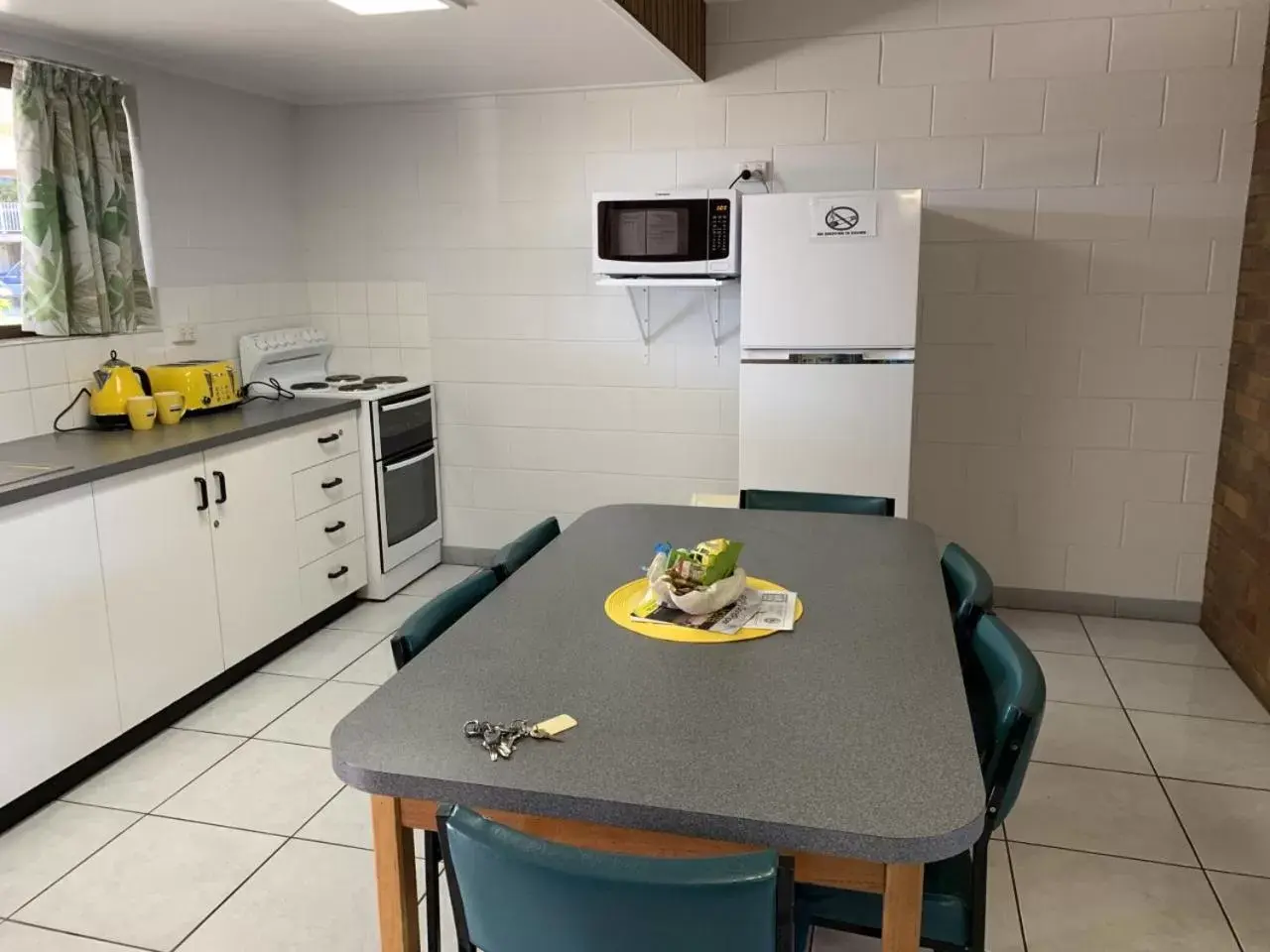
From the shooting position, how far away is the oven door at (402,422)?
4.07 m

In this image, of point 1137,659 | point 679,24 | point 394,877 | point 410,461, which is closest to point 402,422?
point 410,461

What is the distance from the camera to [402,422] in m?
4.25

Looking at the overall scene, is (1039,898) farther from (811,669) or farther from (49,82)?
(49,82)

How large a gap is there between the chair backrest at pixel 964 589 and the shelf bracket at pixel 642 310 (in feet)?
6.94

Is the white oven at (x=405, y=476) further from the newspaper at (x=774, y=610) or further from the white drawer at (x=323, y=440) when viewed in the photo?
the newspaper at (x=774, y=610)

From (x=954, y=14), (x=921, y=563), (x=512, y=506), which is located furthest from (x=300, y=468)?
(x=954, y=14)

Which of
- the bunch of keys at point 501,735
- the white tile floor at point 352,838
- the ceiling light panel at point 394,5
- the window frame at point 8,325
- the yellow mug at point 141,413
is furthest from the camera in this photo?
the yellow mug at point 141,413

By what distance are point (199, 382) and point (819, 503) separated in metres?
2.33

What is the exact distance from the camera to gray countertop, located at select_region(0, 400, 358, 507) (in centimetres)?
257

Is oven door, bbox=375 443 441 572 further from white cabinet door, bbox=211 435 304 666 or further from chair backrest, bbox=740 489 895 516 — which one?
chair backrest, bbox=740 489 895 516

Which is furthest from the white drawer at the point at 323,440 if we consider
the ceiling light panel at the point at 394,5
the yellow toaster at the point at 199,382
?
the ceiling light panel at the point at 394,5

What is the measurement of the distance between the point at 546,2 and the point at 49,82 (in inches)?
68.2

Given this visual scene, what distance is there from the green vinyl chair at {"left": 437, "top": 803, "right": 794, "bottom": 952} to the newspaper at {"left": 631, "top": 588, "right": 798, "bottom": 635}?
2.13ft

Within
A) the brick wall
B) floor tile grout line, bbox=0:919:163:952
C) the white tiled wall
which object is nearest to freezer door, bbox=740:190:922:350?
the white tiled wall
